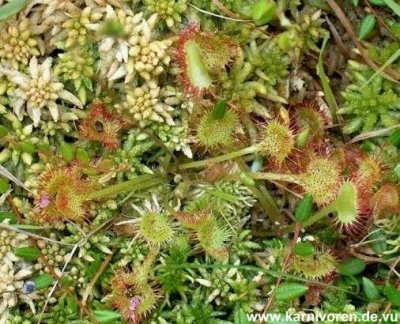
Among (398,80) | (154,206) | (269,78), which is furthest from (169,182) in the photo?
(398,80)

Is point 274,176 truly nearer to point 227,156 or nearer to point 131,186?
point 227,156

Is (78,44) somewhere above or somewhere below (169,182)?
above

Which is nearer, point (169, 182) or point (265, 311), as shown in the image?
point (265, 311)

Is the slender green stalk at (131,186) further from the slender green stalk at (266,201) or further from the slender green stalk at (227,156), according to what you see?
the slender green stalk at (266,201)

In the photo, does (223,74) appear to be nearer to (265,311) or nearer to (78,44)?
(78,44)

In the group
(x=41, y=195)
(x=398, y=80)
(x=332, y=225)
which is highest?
(x=398, y=80)

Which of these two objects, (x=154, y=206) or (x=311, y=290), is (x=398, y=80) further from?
(x=154, y=206)
